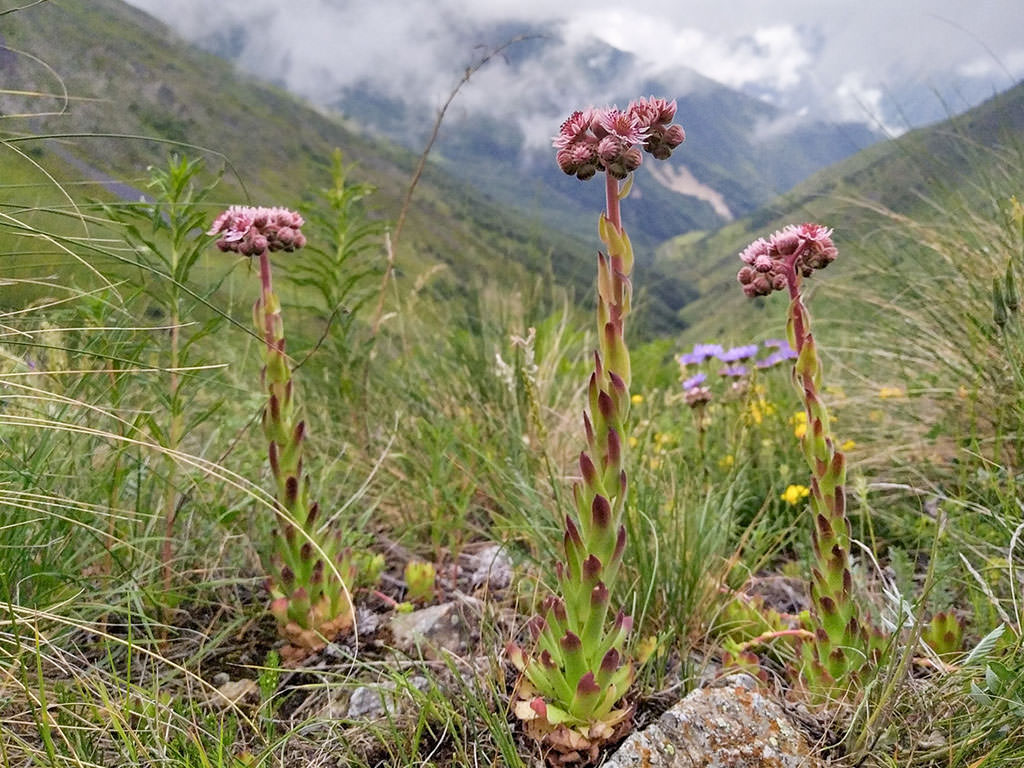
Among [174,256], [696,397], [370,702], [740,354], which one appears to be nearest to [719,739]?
[370,702]

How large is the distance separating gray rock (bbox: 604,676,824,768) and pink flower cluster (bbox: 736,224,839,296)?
108 centimetres

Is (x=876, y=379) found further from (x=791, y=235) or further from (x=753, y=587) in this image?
(x=791, y=235)

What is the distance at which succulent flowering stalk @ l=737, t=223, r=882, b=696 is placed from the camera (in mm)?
1720

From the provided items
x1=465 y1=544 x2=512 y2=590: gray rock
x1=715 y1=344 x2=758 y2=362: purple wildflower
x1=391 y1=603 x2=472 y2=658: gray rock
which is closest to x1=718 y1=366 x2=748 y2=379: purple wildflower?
x1=715 y1=344 x2=758 y2=362: purple wildflower

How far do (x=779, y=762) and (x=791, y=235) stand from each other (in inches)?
50.8

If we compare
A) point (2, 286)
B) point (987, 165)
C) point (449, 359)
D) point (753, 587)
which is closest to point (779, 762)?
point (753, 587)

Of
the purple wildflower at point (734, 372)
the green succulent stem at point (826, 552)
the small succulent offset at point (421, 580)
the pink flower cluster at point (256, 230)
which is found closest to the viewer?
the green succulent stem at point (826, 552)

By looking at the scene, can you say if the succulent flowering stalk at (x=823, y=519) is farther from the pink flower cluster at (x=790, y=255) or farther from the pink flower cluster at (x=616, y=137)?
the pink flower cluster at (x=616, y=137)

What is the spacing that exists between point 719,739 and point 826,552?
552 millimetres

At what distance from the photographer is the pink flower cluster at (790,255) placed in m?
1.75

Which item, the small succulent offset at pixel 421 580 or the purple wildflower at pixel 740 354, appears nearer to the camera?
the small succulent offset at pixel 421 580

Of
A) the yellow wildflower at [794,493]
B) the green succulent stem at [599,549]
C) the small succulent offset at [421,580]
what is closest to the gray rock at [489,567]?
the small succulent offset at [421,580]

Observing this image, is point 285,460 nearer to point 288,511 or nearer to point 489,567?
point 288,511

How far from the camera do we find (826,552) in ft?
5.72
